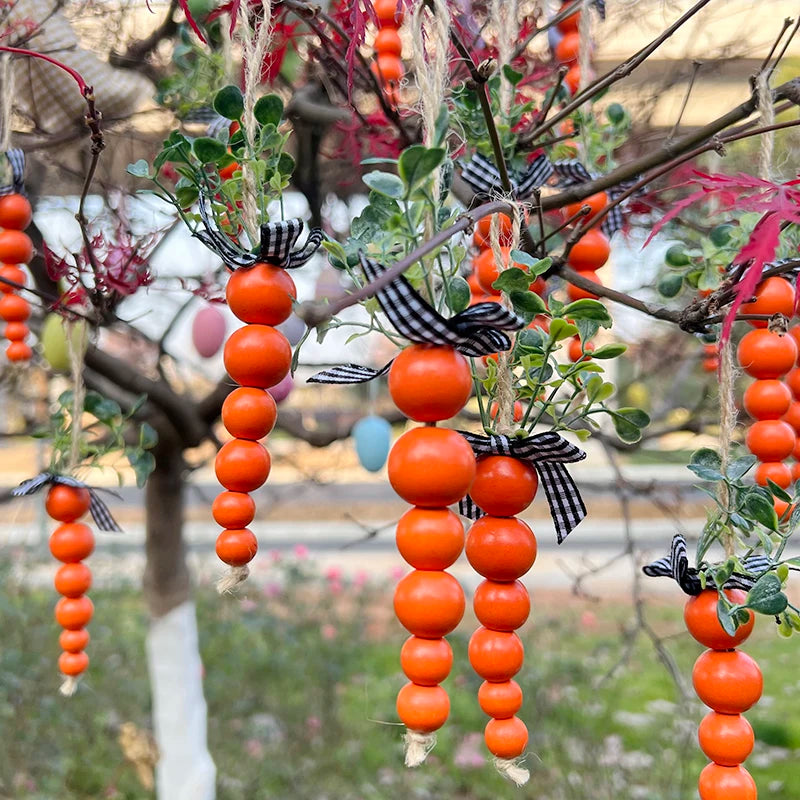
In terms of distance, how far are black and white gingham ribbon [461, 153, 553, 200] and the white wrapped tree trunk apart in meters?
1.23

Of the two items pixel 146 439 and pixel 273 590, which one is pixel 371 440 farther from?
pixel 273 590

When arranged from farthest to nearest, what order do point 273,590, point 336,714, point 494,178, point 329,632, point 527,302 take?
1. point 273,590
2. point 329,632
3. point 336,714
4. point 494,178
5. point 527,302

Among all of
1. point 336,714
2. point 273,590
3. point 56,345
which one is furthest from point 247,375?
point 273,590

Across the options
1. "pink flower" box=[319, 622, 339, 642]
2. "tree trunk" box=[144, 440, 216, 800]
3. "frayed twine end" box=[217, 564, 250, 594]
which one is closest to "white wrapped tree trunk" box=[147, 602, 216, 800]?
"tree trunk" box=[144, 440, 216, 800]

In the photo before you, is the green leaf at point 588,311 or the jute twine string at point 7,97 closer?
the green leaf at point 588,311

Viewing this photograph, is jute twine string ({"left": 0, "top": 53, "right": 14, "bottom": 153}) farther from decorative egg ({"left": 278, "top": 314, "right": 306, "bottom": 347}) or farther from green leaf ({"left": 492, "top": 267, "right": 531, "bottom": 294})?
green leaf ({"left": 492, "top": 267, "right": 531, "bottom": 294})

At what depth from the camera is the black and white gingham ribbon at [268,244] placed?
1.66 ft

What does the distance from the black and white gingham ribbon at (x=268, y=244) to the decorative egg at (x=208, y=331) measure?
45.9 inches

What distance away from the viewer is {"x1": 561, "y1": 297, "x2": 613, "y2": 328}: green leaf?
0.50 metres

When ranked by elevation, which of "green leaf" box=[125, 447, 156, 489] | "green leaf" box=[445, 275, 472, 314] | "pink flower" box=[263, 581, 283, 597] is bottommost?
"green leaf" box=[445, 275, 472, 314]

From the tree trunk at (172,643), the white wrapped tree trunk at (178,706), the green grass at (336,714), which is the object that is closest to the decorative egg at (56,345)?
the tree trunk at (172,643)

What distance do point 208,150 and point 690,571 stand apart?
0.46m

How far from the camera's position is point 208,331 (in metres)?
1.69

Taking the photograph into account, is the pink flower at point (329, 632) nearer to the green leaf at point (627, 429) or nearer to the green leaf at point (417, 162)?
the green leaf at point (627, 429)
